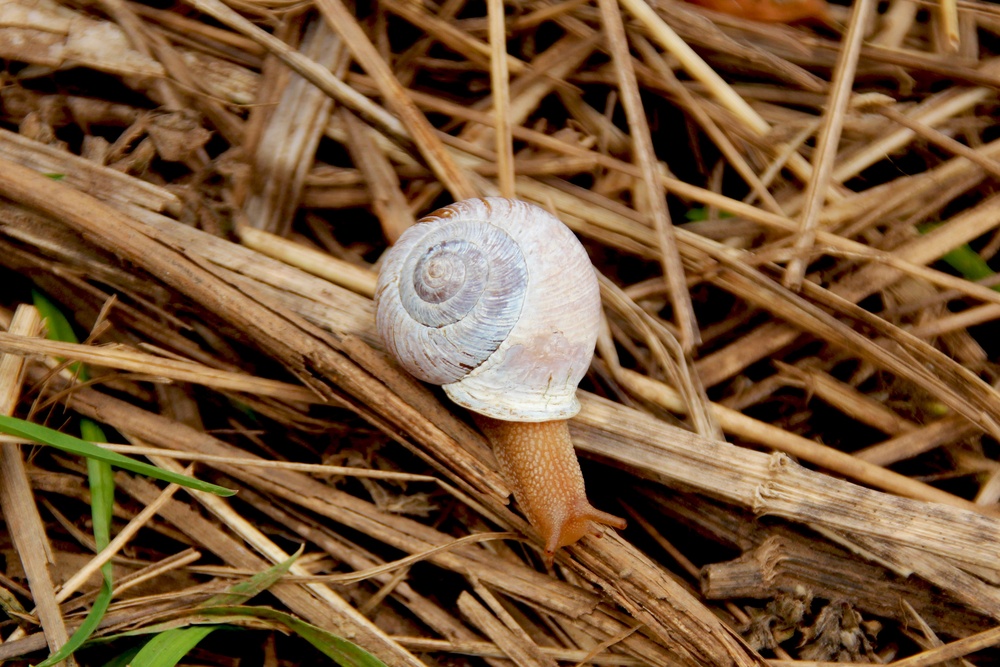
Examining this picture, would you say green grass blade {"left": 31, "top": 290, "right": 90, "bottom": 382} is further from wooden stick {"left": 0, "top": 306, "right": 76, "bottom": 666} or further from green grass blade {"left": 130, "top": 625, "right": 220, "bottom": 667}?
green grass blade {"left": 130, "top": 625, "right": 220, "bottom": 667}

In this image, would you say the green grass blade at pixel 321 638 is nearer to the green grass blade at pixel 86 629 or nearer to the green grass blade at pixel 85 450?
the green grass blade at pixel 86 629

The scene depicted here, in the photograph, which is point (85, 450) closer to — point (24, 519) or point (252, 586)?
point (24, 519)

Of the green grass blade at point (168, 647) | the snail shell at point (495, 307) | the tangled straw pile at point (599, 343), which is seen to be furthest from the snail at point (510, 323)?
the green grass blade at point (168, 647)

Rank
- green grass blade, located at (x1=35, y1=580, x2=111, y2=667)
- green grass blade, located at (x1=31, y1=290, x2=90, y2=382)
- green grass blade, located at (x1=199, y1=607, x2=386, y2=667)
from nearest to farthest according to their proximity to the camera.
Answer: green grass blade, located at (x1=35, y1=580, x2=111, y2=667)
green grass blade, located at (x1=199, y1=607, x2=386, y2=667)
green grass blade, located at (x1=31, y1=290, x2=90, y2=382)

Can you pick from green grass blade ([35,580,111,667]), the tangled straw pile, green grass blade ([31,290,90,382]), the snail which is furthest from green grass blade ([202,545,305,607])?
green grass blade ([31,290,90,382])

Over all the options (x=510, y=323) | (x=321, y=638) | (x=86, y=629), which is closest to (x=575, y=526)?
(x=510, y=323)

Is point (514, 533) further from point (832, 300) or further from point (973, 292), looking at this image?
point (973, 292)
